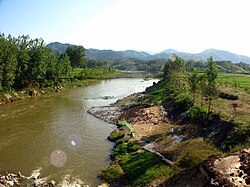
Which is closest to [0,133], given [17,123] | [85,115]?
[17,123]

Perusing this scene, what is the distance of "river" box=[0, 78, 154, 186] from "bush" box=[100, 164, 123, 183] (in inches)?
28.6

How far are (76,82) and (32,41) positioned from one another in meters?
23.0

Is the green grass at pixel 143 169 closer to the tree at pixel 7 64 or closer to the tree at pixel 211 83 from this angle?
the tree at pixel 211 83

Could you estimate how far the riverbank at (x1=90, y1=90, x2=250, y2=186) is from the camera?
1434 cm

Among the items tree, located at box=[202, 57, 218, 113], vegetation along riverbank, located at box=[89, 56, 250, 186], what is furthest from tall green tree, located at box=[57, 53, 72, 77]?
tree, located at box=[202, 57, 218, 113]

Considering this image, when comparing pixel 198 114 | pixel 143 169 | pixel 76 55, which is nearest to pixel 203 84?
pixel 198 114

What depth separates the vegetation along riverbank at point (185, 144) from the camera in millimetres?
14938

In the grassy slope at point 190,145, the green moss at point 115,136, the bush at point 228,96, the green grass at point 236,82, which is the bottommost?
the green moss at point 115,136

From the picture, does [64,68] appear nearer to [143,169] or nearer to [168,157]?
[168,157]

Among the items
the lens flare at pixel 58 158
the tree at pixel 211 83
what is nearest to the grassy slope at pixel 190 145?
the tree at pixel 211 83

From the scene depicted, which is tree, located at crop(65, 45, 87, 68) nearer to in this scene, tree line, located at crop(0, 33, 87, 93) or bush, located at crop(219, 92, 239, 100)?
tree line, located at crop(0, 33, 87, 93)

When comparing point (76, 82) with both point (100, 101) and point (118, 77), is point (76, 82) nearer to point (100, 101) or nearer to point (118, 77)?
point (100, 101)

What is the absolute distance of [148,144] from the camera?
2847 centimetres

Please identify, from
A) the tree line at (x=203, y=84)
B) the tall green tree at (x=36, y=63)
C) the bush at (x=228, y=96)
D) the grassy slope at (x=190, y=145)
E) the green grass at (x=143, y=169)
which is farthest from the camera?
the tall green tree at (x=36, y=63)
